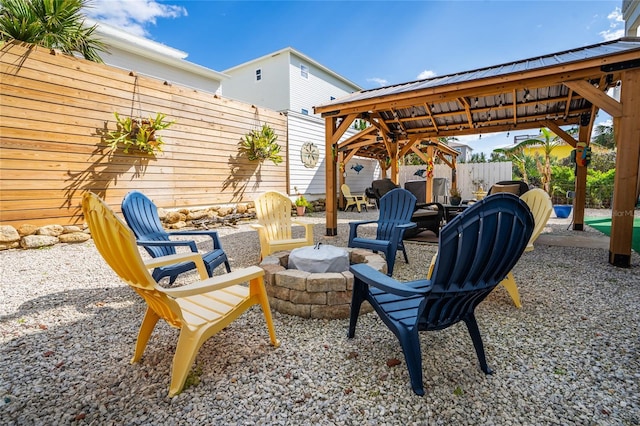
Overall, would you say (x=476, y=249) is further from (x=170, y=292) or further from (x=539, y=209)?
→ (x=539, y=209)

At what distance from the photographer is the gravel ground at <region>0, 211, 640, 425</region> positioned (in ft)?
4.48

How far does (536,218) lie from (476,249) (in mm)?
2083

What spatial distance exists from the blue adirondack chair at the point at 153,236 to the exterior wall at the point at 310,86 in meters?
10.4

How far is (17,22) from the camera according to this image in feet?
14.1

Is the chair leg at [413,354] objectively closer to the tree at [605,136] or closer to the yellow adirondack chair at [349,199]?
the yellow adirondack chair at [349,199]

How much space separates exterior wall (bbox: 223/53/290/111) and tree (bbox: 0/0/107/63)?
8344 millimetres

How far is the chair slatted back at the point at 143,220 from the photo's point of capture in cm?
282

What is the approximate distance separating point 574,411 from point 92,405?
2308mm

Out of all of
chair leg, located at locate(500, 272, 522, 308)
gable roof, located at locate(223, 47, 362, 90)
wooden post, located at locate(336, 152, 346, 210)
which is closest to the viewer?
chair leg, located at locate(500, 272, 522, 308)

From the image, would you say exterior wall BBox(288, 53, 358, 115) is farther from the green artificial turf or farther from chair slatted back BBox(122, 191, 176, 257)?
chair slatted back BBox(122, 191, 176, 257)

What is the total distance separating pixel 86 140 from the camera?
4.95 metres

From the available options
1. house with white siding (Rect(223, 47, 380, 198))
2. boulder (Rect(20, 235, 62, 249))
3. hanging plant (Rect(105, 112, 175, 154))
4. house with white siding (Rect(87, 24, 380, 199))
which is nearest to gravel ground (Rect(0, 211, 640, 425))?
boulder (Rect(20, 235, 62, 249))

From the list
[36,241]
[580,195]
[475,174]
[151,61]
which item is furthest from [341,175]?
[36,241]

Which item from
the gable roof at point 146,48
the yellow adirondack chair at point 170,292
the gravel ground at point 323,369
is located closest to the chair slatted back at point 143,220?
the gravel ground at point 323,369
